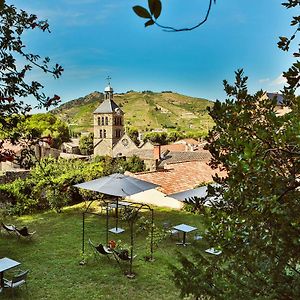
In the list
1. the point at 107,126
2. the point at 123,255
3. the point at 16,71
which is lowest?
the point at 123,255

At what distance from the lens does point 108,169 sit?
765 inches

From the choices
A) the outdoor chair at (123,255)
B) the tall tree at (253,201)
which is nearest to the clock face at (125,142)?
the outdoor chair at (123,255)

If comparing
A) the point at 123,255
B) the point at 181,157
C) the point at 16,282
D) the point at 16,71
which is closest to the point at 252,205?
the point at 16,71

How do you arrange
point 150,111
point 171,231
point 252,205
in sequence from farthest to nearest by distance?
point 150,111, point 171,231, point 252,205

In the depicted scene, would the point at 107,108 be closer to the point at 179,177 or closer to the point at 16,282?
the point at 179,177

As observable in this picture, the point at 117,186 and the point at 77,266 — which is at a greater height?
the point at 117,186

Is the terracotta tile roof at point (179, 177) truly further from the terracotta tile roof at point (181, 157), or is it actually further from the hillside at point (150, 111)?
the hillside at point (150, 111)

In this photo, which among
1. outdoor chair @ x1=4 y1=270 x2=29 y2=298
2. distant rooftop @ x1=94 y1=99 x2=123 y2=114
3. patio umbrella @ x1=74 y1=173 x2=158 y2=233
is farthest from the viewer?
distant rooftop @ x1=94 y1=99 x2=123 y2=114

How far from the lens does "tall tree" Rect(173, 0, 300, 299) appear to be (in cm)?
188

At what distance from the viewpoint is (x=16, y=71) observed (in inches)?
124

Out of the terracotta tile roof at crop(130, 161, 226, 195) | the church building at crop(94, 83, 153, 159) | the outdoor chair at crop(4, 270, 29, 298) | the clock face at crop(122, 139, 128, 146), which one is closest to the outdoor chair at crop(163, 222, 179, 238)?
the terracotta tile roof at crop(130, 161, 226, 195)

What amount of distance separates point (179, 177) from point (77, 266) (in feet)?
34.5

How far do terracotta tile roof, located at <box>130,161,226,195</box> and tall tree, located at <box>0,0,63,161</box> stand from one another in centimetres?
1333

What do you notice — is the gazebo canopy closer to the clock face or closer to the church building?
the clock face
